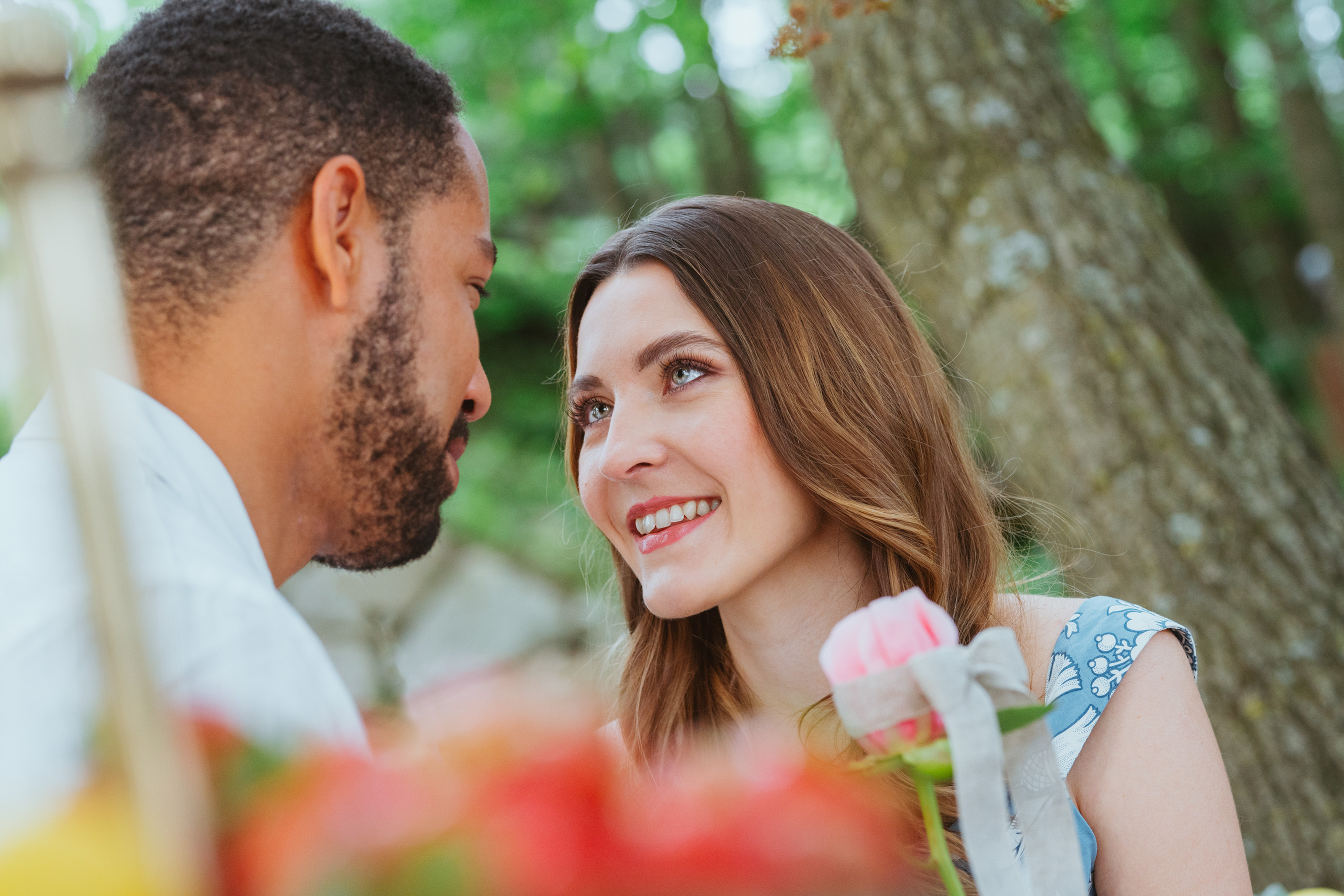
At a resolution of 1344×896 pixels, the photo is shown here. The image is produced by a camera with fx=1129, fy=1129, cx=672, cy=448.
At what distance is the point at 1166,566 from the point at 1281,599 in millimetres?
285

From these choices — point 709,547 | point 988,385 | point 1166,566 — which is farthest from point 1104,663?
point 988,385

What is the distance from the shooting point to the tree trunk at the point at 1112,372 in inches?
112

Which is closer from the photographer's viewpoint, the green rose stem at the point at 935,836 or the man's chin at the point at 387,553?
the green rose stem at the point at 935,836

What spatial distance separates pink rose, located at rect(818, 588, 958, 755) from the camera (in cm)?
76

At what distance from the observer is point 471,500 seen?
8.01 metres

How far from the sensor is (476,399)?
56.0 inches

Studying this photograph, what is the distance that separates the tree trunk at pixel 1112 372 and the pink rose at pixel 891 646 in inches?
93.8

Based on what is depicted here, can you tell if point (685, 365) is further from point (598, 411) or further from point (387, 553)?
point (387, 553)

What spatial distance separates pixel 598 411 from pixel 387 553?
1.09 metres

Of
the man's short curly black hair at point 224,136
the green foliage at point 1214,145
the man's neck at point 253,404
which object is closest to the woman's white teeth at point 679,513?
the man's short curly black hair at point 224,136

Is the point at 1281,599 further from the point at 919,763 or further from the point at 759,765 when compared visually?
the point at 759,765

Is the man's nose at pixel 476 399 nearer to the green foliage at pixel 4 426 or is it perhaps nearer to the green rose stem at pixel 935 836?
the green rose stem at pixel 935 836

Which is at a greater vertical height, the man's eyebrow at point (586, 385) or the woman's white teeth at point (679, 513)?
the man's eyebrow at point (586, 385)

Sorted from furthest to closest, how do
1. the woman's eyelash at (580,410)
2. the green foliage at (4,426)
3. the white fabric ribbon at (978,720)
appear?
the green foliage at (4,426) → the woman's eyelash at (580,410) → the white fabric ribbon at (978,720)
